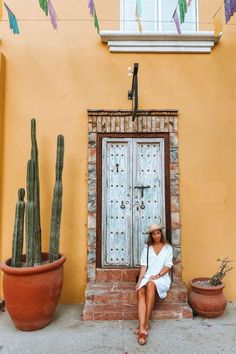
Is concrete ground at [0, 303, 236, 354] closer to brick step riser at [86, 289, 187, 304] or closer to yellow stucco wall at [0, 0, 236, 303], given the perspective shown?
brick step riser at [86, 289, 187, 304]

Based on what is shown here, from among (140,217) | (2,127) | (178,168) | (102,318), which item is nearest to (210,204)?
(178,168)

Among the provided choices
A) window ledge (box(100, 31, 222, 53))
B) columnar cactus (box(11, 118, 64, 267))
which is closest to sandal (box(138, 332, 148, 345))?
columnar cactus (box(11, 118, 64, 267))

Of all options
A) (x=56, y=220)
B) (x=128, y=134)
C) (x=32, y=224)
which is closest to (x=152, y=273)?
(x=56, y=220)

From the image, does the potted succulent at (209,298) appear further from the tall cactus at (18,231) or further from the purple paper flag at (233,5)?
the purple paper flag at (233,5)

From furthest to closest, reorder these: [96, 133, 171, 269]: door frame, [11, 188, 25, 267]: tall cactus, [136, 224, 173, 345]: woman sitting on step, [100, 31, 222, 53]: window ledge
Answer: [100, 31, 222, 53]: window ledge < [96, 133, 171, 269]: door frame < [11, 188, 25, 267]: tall cactus < [136, 224, 173, 345]: woman sitting on step

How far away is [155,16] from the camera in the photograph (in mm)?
4512

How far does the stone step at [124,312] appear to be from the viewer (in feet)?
11.7

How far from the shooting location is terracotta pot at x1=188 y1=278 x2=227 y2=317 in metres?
3.56

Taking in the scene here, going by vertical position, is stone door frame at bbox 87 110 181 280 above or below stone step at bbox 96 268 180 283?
above

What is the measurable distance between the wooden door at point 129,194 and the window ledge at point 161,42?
4.42 feet

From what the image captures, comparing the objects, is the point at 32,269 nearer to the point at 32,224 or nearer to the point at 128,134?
the point at 32,224

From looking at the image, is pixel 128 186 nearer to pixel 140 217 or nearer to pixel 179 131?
pixel 140 217

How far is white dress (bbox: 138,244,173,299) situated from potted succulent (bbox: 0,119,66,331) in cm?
105

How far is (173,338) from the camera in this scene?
315 centimetres
